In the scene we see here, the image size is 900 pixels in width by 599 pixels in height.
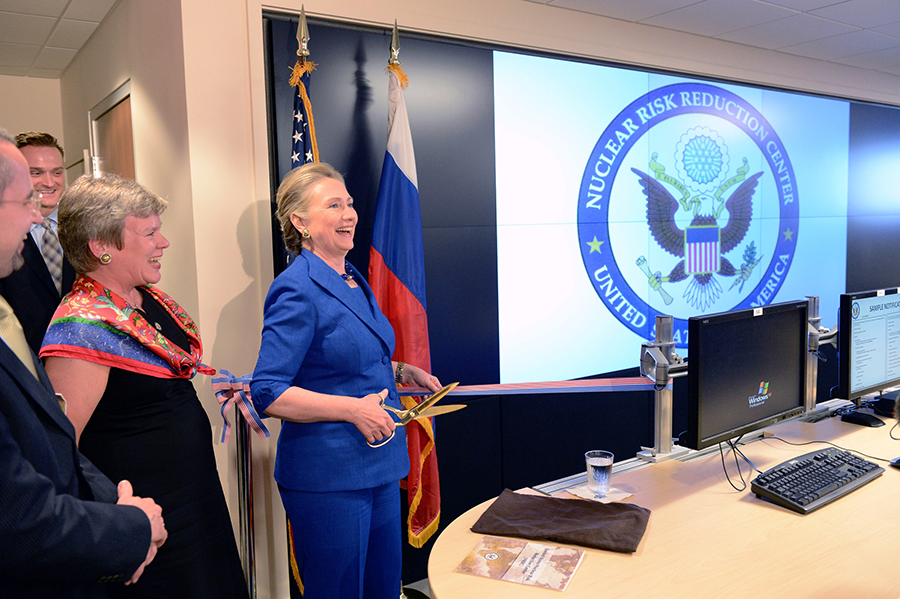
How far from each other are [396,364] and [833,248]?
4399mm

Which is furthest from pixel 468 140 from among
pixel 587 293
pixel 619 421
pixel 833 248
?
pixel 833 248

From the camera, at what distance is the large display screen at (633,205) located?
3467 mm

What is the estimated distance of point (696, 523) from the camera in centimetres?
158

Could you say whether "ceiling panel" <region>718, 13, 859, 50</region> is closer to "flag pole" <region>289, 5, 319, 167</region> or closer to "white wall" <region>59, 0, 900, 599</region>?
"white wall" <region>59, 0, 900, 599</region>

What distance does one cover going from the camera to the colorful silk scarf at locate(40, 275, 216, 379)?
1.48m

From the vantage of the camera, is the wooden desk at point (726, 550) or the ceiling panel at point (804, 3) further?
the ceiling panel at point (804, 3)

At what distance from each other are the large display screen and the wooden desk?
1.78m

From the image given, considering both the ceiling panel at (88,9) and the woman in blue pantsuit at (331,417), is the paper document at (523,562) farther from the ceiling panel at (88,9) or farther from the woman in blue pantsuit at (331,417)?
the ceiling panel at (88,9)

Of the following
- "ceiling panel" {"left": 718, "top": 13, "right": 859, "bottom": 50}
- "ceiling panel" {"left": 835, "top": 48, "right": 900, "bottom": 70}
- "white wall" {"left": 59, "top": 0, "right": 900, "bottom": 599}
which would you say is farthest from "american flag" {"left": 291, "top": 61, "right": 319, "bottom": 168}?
"ceiling panel" {"left": 835, "top": 48, "right": 900, "bottom": 70}

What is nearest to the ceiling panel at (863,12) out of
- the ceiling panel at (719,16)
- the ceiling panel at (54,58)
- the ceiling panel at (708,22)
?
the ceiling panel at (708,22)

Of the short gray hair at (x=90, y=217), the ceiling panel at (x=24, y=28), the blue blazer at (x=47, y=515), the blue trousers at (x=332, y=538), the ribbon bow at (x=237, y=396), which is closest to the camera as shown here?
the blue blazer at (x=47, y=515)

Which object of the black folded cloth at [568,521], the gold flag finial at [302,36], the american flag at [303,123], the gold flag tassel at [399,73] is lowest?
the black folded cloth at [568,521]

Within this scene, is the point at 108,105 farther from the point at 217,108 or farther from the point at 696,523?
the point at 696,523

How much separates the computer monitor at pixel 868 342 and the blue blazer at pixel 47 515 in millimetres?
2188
